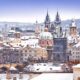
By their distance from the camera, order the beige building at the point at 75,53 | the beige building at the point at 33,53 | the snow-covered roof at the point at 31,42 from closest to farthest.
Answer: the beige building at the point at 75,53 < the beige building at the point at 33,53 < the snow-covered roof at the point at 31,42

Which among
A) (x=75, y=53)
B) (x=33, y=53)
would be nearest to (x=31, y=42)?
(x=33, y=53)

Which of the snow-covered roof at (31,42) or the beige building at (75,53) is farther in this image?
the snow-covered roof at (31,42)

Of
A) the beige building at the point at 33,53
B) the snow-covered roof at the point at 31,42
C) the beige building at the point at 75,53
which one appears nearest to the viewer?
the beige building at the point at 75,53

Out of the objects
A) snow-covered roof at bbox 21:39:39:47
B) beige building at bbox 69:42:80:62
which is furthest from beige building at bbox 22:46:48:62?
beige building at bbox 69:42:80:62

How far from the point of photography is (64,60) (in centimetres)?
1111

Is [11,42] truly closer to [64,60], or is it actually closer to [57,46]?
[57,46]

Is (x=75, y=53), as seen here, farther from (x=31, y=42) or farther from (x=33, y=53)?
(x=31, y=42)

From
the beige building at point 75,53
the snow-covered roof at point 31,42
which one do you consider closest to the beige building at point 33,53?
the snow-covered roof at point 31,42

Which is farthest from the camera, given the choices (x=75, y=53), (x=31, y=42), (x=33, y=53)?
(x=31, y=42)

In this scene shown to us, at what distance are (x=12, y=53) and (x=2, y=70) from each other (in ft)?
9.21

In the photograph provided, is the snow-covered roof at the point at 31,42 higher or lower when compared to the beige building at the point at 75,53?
higher

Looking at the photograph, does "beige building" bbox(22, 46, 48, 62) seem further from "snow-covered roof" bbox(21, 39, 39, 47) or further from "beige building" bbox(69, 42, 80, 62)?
"beige building" bbox(69, 42, 80, 62)

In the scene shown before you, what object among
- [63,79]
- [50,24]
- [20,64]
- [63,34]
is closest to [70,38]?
[63,34]

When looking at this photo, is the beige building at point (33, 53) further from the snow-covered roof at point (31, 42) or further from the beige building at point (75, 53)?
the beige building at point (75, 53)
